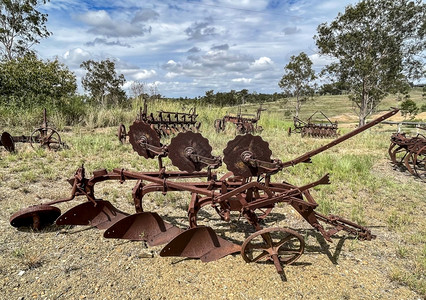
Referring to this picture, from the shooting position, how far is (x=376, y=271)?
2.70 meters

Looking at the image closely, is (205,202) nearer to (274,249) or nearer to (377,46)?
(274,249)

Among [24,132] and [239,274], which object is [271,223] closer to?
[239,274]

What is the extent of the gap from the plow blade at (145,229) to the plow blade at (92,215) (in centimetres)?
42

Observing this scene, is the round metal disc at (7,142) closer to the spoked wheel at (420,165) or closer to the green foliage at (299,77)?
the spoked wheel at (420,165)

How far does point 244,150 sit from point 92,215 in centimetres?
205

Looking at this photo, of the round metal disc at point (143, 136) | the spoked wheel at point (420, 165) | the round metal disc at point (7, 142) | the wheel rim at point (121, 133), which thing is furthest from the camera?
the wheel rim at point (121, 133)

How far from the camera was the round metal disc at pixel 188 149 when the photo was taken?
2.91 meters

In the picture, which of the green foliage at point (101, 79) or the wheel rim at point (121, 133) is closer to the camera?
the wheel rim at point (121, 133)

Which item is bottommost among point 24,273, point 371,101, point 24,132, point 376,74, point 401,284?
point 401,284

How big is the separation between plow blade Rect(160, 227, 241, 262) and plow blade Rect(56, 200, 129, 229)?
1.08 m

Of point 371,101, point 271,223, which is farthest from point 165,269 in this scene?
point 371,101

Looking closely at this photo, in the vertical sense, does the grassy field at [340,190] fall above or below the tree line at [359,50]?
below

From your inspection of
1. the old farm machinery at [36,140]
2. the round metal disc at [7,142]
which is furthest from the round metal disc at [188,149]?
the round metal disc at [7,142]

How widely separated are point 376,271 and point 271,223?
4.54ft
